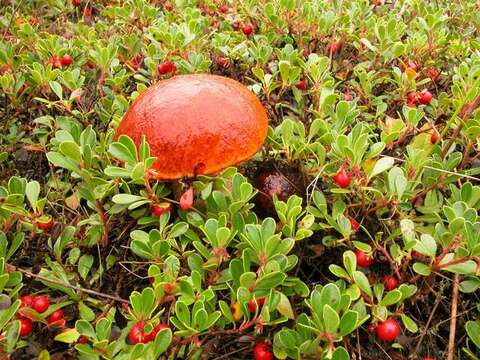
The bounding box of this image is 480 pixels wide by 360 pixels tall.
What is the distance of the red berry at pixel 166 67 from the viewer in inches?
99.4

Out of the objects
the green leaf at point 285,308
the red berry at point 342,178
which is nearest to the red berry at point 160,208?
the green leaf at point 285,308

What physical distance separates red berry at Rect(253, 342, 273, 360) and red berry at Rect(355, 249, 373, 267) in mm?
443

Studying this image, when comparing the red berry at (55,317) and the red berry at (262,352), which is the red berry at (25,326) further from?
the red berry at (262,352)

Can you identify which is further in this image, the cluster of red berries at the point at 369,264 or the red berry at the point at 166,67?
the red berry at the point at 166,67

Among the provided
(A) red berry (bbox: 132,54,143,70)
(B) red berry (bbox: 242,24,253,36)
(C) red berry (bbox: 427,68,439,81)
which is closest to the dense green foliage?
(C) red berry (bbox: 427,68,439,81)

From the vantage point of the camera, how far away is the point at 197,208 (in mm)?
1753

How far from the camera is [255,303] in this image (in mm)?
1344

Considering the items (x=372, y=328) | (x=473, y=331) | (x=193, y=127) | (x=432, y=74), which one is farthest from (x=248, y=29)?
(x=473, y=331)

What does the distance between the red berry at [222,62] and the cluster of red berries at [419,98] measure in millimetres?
1053

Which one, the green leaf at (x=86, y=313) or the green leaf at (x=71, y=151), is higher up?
the green leaf at (x=71, y=151)

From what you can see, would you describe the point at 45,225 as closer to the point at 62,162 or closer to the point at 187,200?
the point at 62,162

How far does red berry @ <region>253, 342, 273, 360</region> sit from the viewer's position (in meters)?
1.41

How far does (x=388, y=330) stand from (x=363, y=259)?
0.27 m

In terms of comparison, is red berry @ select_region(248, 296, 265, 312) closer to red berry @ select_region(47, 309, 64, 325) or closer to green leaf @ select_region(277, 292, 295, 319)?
green leaf @ select_region(277, 292, 295, 319)
